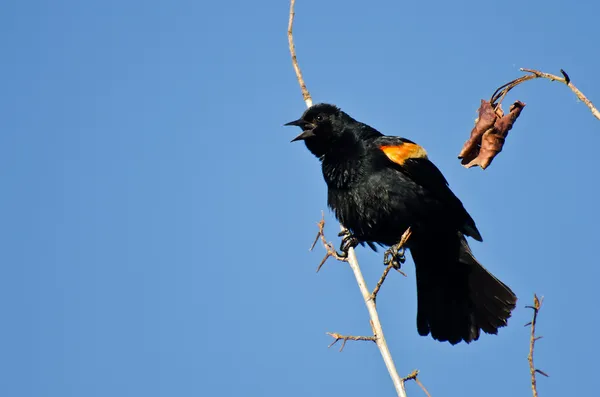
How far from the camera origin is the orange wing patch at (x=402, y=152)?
473 centimetres

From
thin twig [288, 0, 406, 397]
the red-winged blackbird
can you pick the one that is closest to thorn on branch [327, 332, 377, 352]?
thin twig [288, 0, 406, 397]

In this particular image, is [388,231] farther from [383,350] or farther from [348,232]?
[383,350]

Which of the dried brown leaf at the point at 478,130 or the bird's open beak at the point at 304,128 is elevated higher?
the bird's open beak at the point at 304,128

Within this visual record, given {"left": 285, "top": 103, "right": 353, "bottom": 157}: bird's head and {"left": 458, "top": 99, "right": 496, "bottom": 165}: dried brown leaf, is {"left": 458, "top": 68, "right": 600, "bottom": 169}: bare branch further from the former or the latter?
{"left": 285, "top": 103, "right": 353, "bottom": 157}: bird's head

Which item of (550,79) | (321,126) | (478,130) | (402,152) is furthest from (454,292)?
(550,79)

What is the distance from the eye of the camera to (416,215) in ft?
15.3

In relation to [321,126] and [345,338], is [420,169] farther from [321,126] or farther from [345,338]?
[345,338]

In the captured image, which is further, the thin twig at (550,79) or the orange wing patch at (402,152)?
the orange wing patch at (402,152)

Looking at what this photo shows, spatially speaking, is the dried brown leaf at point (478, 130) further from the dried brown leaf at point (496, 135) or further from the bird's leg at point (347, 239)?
the bird's leg at point (347, 239)

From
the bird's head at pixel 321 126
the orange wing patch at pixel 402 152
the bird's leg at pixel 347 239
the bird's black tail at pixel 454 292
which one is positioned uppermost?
the bird's head at pixel 321 126

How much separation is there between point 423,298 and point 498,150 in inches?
93.7

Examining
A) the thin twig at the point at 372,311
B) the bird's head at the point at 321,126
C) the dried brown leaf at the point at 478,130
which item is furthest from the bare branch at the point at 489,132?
the bird's head at the point at 321,126

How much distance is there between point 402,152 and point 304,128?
28.4 inches

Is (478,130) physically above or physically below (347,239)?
below
